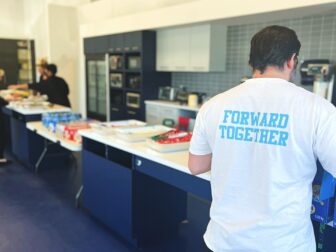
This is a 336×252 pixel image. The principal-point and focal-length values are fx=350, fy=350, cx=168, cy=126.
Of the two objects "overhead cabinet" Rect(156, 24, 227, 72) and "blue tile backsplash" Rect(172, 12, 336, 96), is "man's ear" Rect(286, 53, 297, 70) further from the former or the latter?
"overhead cabinet" Rect(156, 24, 227, 72)

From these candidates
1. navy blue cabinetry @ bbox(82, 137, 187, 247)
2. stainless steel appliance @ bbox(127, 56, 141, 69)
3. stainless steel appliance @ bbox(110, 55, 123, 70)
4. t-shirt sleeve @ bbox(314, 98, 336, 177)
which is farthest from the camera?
stainless steel appliance @ bbox(110, 55, 123, 70)

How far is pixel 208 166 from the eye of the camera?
4.93 ft

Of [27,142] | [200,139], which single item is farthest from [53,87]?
[200,139]

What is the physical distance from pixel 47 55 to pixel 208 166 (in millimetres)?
6891

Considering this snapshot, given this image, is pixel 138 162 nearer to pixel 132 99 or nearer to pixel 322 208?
pixel 322 208

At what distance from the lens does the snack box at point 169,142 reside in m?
2.31

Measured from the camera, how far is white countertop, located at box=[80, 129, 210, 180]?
6.72 feet

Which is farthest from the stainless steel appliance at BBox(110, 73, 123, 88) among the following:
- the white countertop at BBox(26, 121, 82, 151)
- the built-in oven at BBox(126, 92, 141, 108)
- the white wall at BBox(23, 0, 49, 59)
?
the white wall at BBox(23, 0, 49, 59)

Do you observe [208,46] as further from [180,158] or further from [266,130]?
[266,130]

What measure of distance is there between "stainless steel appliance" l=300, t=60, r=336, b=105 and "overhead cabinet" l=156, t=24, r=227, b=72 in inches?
52.6

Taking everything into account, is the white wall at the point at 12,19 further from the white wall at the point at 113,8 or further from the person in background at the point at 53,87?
the person in background at the point at 53,87

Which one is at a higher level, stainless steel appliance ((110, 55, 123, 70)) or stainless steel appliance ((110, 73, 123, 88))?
stainless steel appliance ((110, 55, 123, 70))

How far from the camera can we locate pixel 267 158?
122 centimetres

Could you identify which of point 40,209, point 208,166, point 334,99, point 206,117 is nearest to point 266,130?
point 206,117
